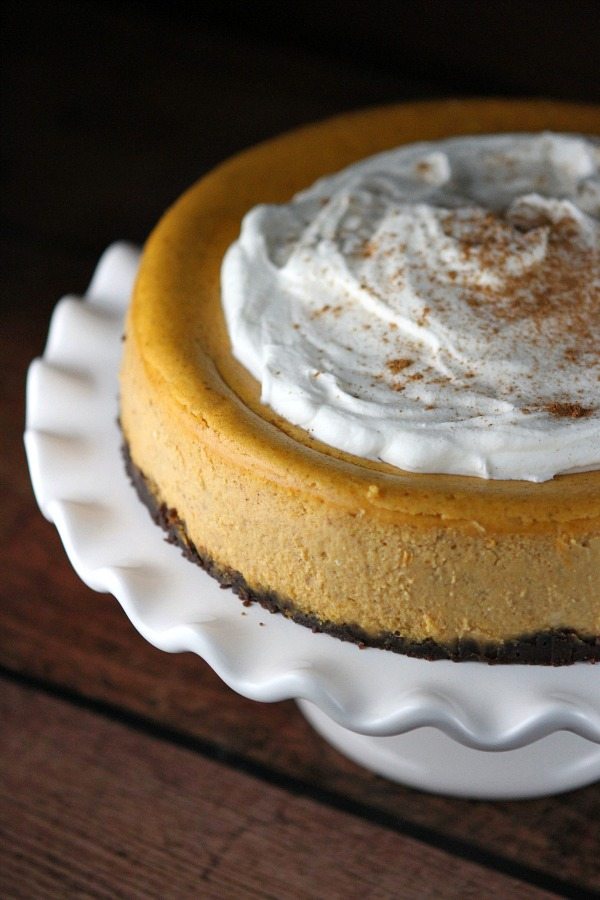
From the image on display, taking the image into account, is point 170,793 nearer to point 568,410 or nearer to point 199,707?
point 199,707

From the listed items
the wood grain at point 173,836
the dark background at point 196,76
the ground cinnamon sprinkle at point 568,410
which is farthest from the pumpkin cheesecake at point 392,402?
the dark background at point 196,76

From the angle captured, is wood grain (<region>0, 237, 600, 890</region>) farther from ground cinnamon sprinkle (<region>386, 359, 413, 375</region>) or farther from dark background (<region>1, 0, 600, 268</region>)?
dark background (<region>1, 0, 600, 268</region>)

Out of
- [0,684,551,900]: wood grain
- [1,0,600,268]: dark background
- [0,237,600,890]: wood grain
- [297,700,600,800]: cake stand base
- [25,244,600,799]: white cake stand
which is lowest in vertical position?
[0,684,551,900]: wood grain

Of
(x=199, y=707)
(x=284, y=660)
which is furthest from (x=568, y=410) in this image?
(x=199, y=707)

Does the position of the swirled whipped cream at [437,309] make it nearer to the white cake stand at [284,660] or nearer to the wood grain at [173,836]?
the white cake stand at [284,660]

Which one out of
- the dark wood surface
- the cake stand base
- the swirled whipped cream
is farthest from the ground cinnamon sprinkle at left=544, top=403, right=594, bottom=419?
the dark wood surface

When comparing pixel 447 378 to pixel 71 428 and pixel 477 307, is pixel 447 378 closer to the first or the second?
pixel 477 307

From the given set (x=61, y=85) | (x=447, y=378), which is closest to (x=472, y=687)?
(x=447, y=378)

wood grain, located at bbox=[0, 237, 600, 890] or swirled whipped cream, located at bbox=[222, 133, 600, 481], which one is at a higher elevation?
swirled whipped cream, located at bbox=[222, 133, 600, 481]
